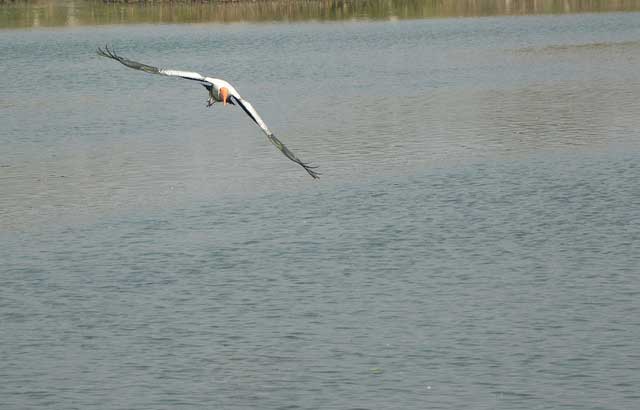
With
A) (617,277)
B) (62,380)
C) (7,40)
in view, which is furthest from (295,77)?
(62,380)

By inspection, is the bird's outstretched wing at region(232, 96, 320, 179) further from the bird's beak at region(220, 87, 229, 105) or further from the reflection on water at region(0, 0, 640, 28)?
the reflection on water at region(0, 0, 640, 28)

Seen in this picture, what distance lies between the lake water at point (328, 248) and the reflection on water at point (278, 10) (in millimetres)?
34284

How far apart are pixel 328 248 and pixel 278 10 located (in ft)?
201

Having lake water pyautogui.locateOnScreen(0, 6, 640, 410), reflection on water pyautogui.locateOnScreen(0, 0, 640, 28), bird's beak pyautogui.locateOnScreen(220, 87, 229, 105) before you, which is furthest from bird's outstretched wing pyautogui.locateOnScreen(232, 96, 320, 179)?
reflection on water pyautogui.locateOnScreen(0, 0, 640, 28)

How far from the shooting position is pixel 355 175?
28.0 meters

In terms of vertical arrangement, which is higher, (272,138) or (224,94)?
(224,94)

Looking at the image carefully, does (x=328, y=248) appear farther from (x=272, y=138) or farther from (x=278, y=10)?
(x=278, y=10)

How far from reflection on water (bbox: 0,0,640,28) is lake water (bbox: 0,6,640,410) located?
34284mm

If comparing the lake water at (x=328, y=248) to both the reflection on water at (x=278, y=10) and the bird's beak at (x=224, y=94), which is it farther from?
the reflection on water at (x=278, y=10)

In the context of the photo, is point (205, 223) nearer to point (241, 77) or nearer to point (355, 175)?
point (355, 175)

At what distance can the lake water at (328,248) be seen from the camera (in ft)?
50.0

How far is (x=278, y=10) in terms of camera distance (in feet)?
267

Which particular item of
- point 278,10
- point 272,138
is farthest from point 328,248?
point 278,10

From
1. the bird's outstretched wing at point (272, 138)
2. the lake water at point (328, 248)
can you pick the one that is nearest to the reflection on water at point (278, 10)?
the lake water at point (328, 248)
